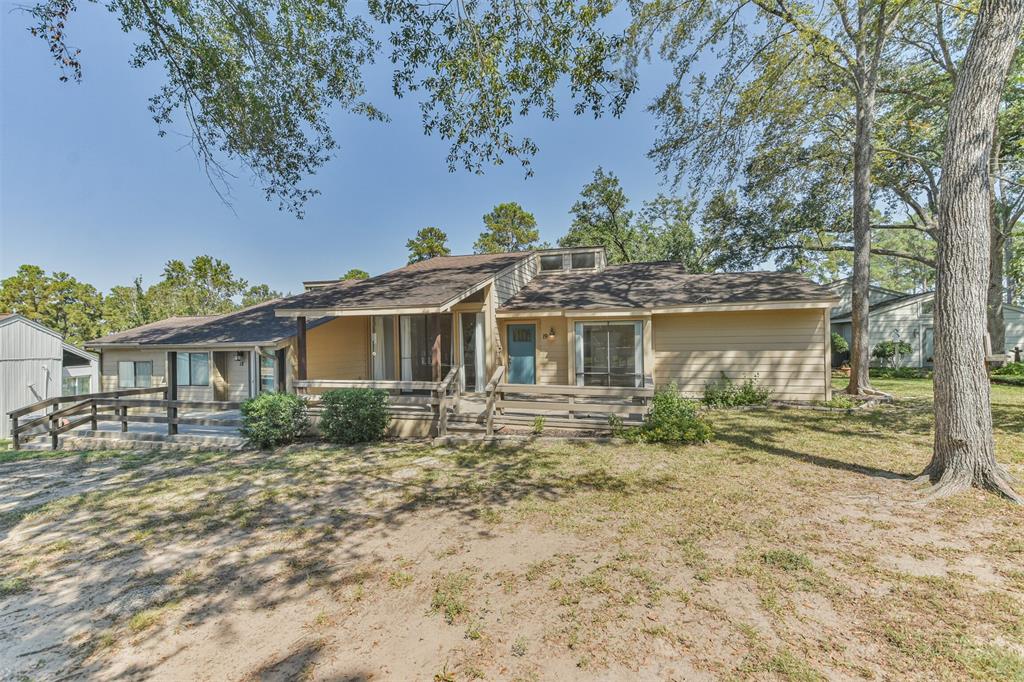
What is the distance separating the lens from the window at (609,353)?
1086 centimetres

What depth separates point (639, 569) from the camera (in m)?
3.32

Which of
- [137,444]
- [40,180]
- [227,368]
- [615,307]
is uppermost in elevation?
[40,180]

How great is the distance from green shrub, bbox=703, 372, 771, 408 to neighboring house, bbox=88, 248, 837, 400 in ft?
0.78

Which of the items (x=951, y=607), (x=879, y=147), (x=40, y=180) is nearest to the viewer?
(x=951, y=607)

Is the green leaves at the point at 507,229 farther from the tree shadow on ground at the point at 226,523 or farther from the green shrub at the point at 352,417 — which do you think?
the tree shadow on ground at the point at 226,523

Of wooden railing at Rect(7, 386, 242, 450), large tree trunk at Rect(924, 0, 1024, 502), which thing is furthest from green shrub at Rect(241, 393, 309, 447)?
large tree trunk at Rect(924, 0, 1024, 502)

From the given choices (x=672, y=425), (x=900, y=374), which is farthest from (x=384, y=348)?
(x=900, y=374)

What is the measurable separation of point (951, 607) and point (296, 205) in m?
10.5

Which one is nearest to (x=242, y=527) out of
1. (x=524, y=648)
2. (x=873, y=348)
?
(x=524, y=648)

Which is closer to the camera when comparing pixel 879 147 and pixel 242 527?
pixel 242 527

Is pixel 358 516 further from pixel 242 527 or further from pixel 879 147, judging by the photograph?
pixel 879 147

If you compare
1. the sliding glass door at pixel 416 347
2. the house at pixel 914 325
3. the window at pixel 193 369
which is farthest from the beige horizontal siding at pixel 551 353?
the house at pixel 914 325

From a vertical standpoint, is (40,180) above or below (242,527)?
above

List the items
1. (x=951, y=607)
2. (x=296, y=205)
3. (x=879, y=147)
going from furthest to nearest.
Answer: (x=879, y=147) < (x=296, y=205) < (x=951, y=607)
